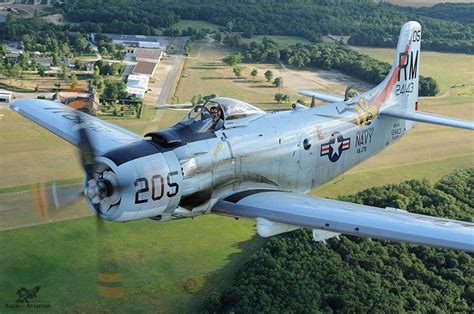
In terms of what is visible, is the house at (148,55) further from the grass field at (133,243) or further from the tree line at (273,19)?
the grass field at (133,243)

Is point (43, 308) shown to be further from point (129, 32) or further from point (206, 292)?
point (129, 32)

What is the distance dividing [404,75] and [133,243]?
17966mm

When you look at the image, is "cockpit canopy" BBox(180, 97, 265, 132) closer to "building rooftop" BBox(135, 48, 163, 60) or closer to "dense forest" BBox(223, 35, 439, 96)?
"dense forest" BBox(223, 35, 439, 96)

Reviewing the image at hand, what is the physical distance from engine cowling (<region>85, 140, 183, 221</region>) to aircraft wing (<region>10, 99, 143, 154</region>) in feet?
17.3

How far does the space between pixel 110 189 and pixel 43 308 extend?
10404 mm

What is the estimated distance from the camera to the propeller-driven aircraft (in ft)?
64.0

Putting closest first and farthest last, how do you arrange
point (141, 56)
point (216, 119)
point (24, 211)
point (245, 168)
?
point (216, 119)
point (245, 168)
point (24, 211)
point (141, 56)

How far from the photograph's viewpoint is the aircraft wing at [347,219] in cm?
1888

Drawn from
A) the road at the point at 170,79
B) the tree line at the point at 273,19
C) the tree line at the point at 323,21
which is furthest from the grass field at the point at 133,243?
the tree line at the point at 323,21

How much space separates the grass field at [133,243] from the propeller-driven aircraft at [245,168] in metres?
7.03

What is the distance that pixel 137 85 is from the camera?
6181cm

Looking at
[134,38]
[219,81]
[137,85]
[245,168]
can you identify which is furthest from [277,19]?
[245,168]

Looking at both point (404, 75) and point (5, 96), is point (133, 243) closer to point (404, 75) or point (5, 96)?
point (404, 75)

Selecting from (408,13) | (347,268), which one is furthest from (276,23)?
(347,268)
